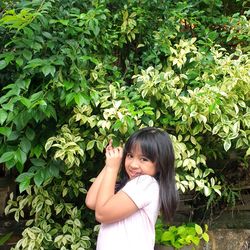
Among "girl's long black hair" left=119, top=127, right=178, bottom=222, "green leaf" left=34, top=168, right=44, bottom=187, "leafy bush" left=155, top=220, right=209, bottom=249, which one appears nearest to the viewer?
"girl's long black hair" left=119, top=127, right=178, bottom=222

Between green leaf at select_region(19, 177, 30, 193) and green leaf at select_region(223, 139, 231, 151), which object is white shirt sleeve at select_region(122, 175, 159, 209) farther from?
green leaf at select_region(223, 139, 231, 151)

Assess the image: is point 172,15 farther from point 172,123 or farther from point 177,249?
point 177,249

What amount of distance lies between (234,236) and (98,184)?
70.0 inches

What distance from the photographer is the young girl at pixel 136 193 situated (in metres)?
1.77

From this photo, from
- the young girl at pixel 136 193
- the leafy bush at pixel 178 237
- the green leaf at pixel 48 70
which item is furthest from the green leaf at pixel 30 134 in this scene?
the leafy bush at pixel 178 237

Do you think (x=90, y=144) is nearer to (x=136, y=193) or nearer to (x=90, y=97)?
(x=90, y=97)

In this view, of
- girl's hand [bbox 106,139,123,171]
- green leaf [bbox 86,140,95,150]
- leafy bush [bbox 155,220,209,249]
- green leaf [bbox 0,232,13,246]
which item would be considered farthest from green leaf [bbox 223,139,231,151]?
green leaf [bbox 0,232,13,246]

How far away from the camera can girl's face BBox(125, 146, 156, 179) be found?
6.16 ft

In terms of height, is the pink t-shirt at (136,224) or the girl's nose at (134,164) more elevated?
the girl's nose at (134,164)

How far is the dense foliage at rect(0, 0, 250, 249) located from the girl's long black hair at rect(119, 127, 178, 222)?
380 mm

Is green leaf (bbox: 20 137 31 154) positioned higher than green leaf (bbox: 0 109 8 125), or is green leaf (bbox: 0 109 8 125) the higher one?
green leaf (bbox: 0 109 8 125)

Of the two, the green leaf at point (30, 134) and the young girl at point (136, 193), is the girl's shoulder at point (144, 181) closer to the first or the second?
the young girl at point (136, 193)

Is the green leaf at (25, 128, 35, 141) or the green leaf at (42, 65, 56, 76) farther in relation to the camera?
the green leaf at (25, 128, 35, 141)

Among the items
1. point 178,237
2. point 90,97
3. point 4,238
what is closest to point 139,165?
point 90,97
